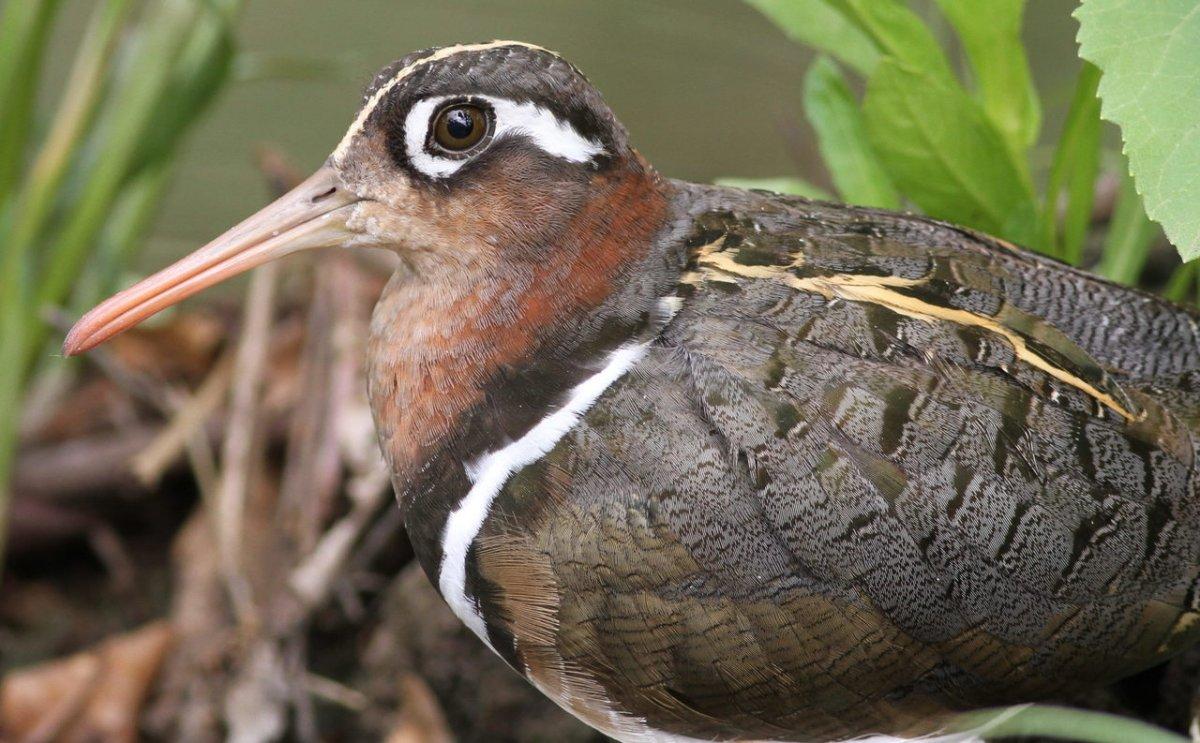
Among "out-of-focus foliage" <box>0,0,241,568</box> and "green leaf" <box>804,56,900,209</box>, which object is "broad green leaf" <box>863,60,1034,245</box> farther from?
"out-of-focus foliage" <box>0,0,241,568</box>

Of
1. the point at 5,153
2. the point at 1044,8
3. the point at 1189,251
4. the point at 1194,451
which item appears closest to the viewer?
the point at 1189,251

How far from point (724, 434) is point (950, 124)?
2.42 feet

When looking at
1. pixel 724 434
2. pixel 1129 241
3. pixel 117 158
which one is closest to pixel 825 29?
pixel 1129 241

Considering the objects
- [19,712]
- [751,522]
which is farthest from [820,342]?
[19,712]

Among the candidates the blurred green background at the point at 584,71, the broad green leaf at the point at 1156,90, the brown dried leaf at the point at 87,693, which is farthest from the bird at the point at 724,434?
the blurred green background at the point at 584,71

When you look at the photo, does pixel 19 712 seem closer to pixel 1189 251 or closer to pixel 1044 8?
pixel 1189 251

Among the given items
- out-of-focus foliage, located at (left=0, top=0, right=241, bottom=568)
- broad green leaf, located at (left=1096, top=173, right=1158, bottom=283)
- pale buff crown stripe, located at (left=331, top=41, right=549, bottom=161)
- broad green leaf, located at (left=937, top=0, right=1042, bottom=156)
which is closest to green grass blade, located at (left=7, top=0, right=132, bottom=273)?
out-of-focus foliage, located at (left=0, top=0, right=241, bottom=568)

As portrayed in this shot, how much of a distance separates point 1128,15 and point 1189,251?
12.2 inches

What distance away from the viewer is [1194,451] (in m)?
1.60

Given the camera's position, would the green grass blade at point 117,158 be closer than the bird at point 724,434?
No

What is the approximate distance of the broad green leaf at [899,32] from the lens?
6.41 feet

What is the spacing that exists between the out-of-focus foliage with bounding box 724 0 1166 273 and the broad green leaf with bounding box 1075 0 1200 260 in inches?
13.1

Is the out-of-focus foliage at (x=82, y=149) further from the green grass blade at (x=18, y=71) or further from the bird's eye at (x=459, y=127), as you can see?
the bird's eye at (x=459, y=127)

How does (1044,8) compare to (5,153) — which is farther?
(1044,8)
